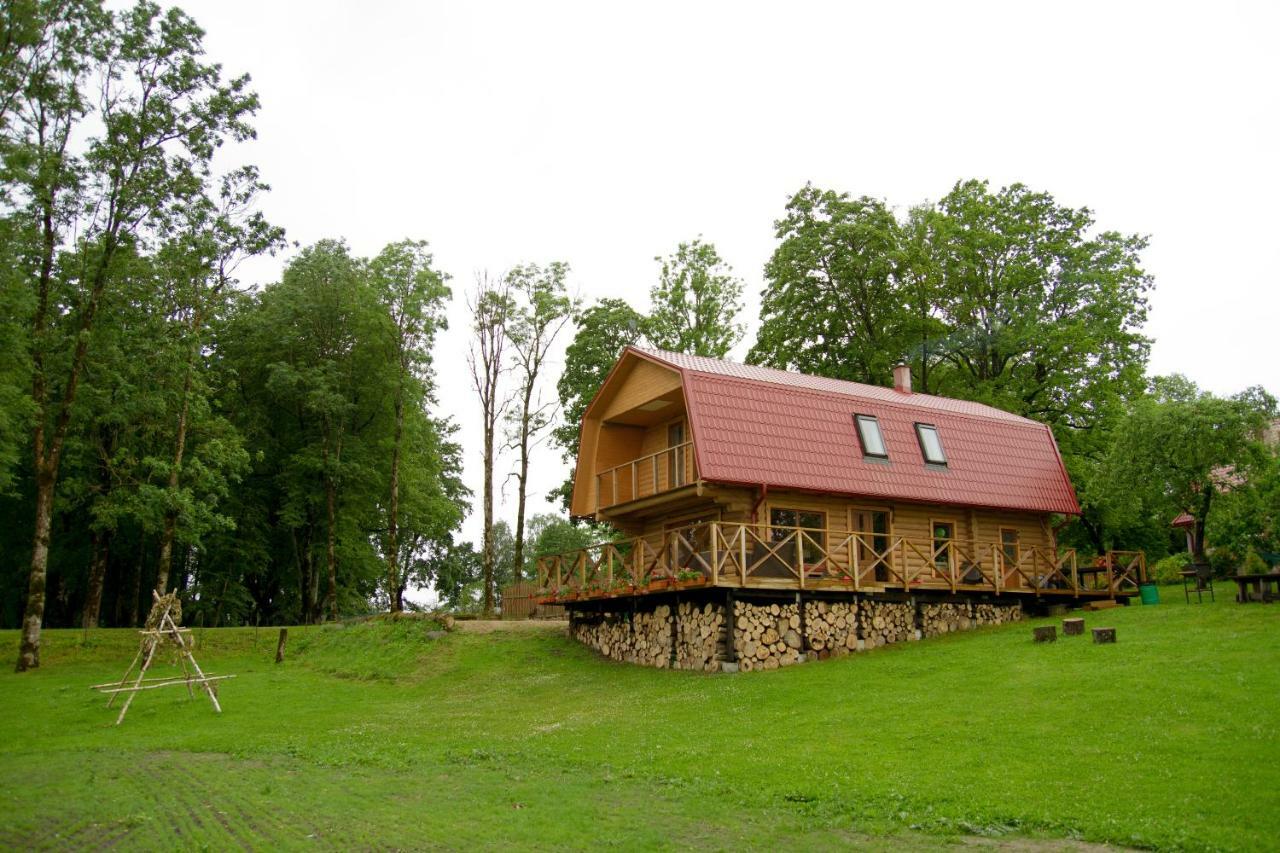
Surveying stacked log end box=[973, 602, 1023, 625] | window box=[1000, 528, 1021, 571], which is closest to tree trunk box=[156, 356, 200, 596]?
stacked log end box=[973, 602, 1023, 625]

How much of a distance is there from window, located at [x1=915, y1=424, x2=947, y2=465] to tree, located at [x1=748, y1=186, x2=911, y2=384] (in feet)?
33.8

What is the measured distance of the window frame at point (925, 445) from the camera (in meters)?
23.5

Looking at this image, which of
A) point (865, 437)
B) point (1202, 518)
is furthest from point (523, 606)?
point (1202, 518)

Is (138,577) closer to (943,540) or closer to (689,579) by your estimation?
(689,579)

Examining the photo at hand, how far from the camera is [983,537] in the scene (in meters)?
24.4

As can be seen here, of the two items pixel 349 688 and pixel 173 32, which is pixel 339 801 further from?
pixel 173 32

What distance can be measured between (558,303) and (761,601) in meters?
19.0

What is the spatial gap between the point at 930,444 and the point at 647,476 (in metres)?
7.35

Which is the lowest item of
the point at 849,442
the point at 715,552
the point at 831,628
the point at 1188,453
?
the point at 831,628

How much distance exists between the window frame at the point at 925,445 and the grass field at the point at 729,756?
5.14 meters

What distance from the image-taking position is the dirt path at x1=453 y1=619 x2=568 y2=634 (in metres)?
25.7

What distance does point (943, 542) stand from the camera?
75.2 feet

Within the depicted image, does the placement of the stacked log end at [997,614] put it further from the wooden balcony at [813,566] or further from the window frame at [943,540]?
the window frame at [943,540]

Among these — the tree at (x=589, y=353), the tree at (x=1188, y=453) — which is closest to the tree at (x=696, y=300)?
the tree at (x=589, y=353)
